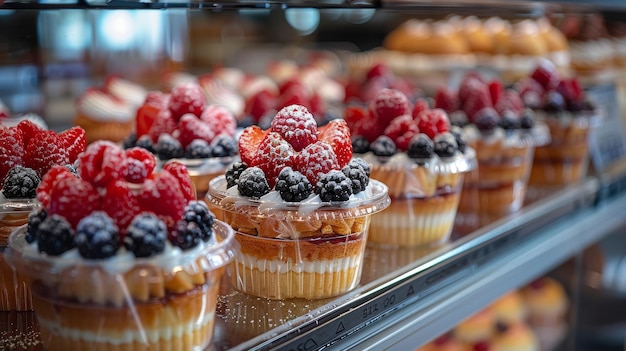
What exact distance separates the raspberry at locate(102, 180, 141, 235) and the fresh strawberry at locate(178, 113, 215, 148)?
718mm

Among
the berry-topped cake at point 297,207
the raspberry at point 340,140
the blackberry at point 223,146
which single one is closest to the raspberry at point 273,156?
the berry-topped cake at point 297,207

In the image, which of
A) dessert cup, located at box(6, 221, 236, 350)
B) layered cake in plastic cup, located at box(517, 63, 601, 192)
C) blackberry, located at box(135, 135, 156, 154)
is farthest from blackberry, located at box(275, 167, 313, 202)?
layered cake in plastic cup, located at box(517, 63, 601, 192)

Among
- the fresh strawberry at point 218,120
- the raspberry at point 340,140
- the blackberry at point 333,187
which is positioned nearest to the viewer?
the blackberry at point 333,187

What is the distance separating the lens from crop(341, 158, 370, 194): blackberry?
1498 mm

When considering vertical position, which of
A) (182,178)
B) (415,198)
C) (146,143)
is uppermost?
(182,178)

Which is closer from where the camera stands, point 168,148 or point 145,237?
point 145,237

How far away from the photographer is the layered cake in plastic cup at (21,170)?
133cm

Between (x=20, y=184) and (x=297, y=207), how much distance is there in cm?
53

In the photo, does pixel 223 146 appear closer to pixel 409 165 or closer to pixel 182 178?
pixel 409 165

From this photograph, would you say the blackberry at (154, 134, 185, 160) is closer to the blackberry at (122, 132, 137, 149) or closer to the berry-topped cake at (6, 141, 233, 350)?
the blackberry at (122, 132, 137, 149)

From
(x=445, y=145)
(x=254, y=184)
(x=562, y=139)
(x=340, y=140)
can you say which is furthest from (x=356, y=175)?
(x=562, y=139)

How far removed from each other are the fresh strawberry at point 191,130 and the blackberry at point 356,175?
1.64ft

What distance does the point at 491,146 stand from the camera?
2314 mm

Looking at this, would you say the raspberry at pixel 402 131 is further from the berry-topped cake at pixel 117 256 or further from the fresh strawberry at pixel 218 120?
the berry-topped cake at pixel 117 256
